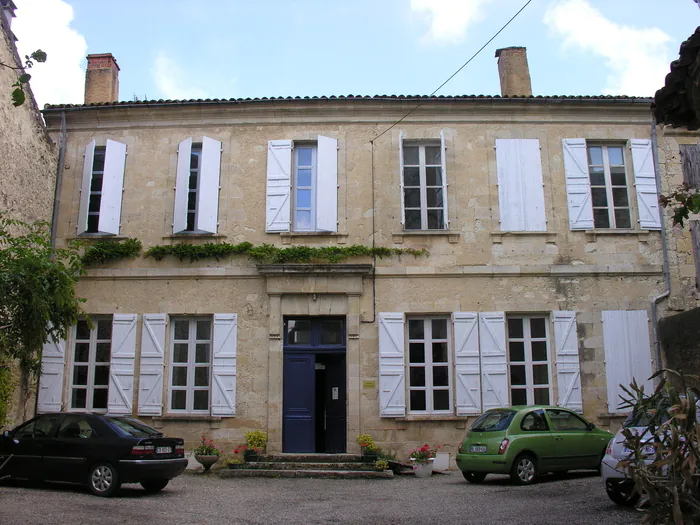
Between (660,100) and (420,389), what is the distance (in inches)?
343

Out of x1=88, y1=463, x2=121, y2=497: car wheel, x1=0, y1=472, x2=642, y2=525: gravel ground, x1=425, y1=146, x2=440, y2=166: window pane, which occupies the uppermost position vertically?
x1=425, y1=146, x2=440, y2=166: window pane

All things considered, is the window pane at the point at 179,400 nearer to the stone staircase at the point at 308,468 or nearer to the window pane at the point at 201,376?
the window pane at the point at 201,376

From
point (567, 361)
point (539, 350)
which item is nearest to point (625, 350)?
point (567, 361)

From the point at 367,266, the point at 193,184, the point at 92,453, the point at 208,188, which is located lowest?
the point at 92,453

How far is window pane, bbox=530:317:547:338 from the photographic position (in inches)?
499

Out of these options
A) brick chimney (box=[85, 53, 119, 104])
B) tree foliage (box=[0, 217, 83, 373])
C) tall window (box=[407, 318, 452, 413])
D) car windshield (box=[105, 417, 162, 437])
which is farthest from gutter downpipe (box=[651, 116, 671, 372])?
brick chimney (box=[85, 53, 119, 104])

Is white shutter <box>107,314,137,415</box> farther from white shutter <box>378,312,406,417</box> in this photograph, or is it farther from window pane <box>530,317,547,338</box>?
window pane <box>530,317,547,338</box>

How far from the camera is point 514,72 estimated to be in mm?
14266

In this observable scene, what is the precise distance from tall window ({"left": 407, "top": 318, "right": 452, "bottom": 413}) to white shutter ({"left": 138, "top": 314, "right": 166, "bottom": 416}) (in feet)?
15.0

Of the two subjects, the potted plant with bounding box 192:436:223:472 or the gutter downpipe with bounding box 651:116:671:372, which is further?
the gutter downpipe with bounding box 651:116:671:372

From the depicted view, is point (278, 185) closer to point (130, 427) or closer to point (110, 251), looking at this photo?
point (110, 251)

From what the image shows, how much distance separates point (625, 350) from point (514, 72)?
20.0 ft

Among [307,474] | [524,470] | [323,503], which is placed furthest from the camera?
[307,474]

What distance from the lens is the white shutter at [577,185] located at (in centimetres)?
1290
